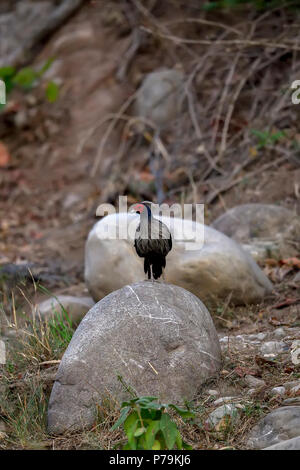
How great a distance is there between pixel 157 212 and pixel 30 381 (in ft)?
8.86

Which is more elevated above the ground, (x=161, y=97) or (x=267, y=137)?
(x=161, y=97)

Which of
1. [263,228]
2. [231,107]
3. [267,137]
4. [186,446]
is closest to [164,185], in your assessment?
[231,107]

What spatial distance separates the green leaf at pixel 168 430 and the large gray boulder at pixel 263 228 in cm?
293

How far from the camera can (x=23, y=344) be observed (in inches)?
152

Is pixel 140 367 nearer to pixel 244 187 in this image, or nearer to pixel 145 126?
pixel 244 187

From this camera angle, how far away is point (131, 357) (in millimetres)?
3334

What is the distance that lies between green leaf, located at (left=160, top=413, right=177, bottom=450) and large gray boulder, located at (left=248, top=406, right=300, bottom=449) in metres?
0.46

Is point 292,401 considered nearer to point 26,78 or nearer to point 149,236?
point 149,236

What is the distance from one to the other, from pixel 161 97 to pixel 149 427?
6.01 metres

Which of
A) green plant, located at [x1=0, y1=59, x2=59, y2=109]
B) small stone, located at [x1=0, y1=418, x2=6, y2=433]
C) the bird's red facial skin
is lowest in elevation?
small stone, located at [x1=0, y1=418, x2=6, y2=433]

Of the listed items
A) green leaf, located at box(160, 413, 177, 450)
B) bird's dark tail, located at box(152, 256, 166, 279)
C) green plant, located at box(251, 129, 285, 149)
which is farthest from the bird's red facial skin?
green plant, located at box(251, 129, 285, 149)

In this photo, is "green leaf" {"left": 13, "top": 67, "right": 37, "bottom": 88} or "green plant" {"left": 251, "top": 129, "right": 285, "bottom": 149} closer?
"green plant" {"left": 251, "top": 129, "right": 285, "bottom": 149}

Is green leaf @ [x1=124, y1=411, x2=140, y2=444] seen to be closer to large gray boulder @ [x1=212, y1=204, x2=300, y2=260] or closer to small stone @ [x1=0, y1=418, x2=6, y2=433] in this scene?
small stone @ [x1=0, y1=418, x2=6, y2=433]

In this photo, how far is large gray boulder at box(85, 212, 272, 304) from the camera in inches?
184
